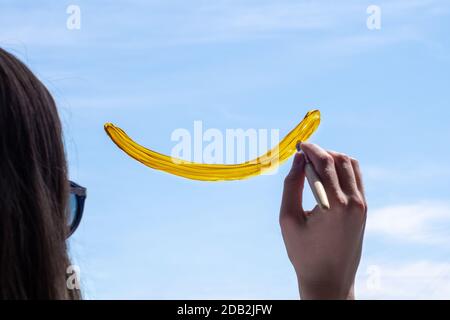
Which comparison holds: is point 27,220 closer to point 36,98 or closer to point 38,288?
point 38,288

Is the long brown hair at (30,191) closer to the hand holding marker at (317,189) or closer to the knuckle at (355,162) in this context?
the hand holding marker at (317,189)

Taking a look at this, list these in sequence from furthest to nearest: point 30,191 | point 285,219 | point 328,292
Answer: point 285,219 → point 328,292 → point 30,191

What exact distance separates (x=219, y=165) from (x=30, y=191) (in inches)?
157

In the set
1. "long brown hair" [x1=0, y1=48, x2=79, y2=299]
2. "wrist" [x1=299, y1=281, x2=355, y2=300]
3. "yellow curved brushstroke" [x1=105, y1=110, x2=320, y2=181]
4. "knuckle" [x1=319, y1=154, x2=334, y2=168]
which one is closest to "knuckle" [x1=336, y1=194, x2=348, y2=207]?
"knuckle" [x1=319, y1=154, x2=334, y2=168]

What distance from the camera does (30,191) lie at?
168 centimetres

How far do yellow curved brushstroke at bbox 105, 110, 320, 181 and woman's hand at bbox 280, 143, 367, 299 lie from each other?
318 centimetres

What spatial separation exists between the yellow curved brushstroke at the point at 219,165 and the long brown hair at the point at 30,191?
349cm

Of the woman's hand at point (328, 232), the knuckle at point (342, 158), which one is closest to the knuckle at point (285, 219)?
the woman's hand at point (328, 232)

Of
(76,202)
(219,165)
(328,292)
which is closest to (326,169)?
(328,292)

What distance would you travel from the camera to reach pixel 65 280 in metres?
1.68

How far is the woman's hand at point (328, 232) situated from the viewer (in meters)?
1.91

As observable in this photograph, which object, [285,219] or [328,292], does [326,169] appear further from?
[328,292]
